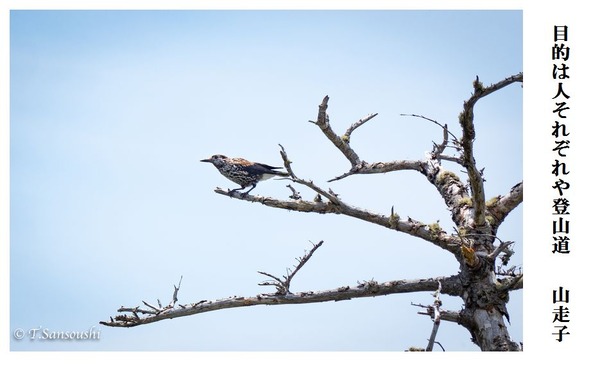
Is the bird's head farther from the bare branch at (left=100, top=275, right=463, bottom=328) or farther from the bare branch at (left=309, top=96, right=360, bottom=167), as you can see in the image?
the bare branch at (left=100, top=275, right=463, bottom=328)

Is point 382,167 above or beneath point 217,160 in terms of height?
beneath

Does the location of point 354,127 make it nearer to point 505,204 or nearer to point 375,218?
point 375,218

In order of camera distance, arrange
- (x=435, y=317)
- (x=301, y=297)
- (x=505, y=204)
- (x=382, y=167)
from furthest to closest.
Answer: (x=382, y=167) → (x=505, y=204) → (x=301, y=297) → (x=435, y=317)

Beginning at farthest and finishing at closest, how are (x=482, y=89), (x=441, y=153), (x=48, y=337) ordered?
(x=441, y=153) → (x=48, y=337) → (x=482, y=89)

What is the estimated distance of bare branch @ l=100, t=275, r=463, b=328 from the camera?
8.07 m

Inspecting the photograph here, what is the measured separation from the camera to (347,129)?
31.1 ft

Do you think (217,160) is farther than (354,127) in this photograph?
Yes

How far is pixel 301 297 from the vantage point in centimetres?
838

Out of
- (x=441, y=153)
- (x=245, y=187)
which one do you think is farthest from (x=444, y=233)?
(x=245, y=187)

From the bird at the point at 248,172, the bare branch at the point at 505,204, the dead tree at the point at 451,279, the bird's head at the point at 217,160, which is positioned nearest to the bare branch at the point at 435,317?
the dead tree at the point at 451,279

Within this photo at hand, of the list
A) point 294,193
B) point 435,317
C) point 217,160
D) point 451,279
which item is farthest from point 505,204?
point 217,160
